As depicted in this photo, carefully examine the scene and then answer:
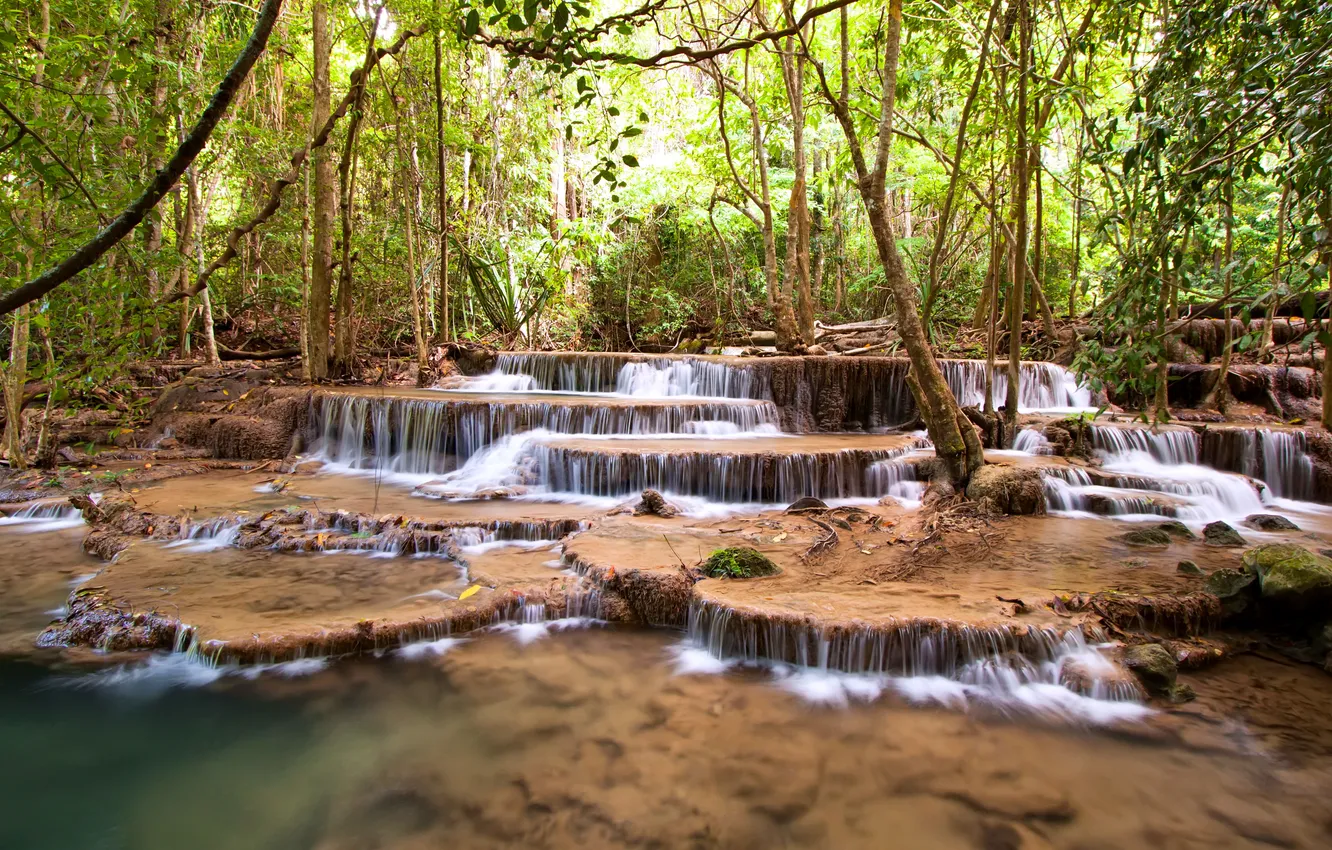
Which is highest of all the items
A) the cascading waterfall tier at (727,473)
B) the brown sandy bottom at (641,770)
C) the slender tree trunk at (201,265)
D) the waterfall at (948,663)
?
the slender tree trunk at (201,265)

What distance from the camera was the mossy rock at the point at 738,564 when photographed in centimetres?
495

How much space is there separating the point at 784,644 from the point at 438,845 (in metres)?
2.14

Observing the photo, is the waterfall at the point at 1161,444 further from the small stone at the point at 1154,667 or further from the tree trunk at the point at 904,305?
the small stone at the point at 1154,667

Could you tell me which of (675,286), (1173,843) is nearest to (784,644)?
(1173,843)

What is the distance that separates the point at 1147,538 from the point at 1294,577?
1514 mm

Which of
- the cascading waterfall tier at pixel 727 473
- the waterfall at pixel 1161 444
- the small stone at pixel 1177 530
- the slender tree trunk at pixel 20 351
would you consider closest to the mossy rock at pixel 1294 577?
the small stone at pixel 1177 530

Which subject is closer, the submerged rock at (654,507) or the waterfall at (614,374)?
the submerged rock at (654,507)

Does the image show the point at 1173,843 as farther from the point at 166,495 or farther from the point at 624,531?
the point at 166,495

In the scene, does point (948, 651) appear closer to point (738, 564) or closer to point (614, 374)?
point (738, 564)

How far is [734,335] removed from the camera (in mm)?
17141

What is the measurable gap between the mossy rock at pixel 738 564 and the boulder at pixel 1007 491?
273 cm

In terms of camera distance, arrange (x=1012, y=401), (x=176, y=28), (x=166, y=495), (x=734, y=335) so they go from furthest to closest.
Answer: (x=734, y=335)
(x=176, y=28)
(x=1012, y=401)
(x=166, y=495)

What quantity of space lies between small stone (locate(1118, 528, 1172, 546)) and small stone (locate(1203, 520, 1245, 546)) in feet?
1.10

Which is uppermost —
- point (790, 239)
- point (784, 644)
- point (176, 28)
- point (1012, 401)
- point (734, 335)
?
point (176, 28)
